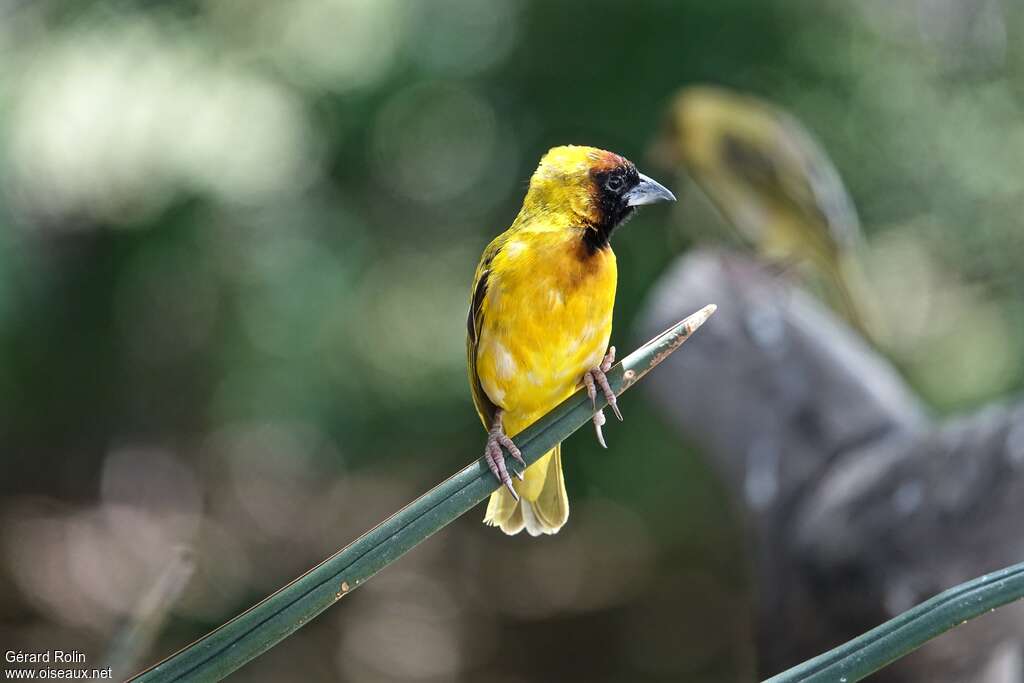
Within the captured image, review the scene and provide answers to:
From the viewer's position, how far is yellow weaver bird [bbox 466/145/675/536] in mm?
792

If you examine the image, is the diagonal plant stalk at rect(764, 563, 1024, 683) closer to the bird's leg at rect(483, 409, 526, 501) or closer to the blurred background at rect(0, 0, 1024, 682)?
the bird's leg at rect(483, 409, 526, 501)

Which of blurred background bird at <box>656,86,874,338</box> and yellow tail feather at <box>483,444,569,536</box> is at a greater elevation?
blurred background bird at <box>656,86,874,338</box>

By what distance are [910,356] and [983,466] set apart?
5.40ft

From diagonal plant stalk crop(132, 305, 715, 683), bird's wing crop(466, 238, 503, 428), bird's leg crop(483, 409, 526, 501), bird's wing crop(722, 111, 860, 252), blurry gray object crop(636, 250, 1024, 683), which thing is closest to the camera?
diagonal plant stalk crop(132, 305, 715, 683)

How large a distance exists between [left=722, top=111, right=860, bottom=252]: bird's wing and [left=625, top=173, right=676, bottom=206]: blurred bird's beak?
150 centimetres

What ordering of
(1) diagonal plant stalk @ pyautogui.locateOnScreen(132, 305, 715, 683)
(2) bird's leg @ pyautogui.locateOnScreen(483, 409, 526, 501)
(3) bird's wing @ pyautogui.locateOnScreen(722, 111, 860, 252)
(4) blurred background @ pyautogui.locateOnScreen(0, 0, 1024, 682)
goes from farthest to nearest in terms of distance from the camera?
(4) blurred background @ pyautogui.locateOnScreen(0, 0, 1024, 682) < (3) bird's wing @ pyautogui.locateOnScreen(722, 111, 860, 252) < (2) bird's leg @ pyautogui.locateOnScreen(483, 409, 526, 501) < (1) diagonal plant stalk @ pyautogui.locateOnScreen(132, 305, 715, 683)

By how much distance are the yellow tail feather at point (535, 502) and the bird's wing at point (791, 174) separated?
1.45m

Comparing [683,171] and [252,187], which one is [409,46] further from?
[683,171]

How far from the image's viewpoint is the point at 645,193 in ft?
2.54

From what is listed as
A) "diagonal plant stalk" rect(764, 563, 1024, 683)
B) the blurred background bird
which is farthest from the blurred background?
"diagonal plant stalk" rect(764, 563, 1024, 683)

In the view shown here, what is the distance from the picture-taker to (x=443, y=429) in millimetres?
3043

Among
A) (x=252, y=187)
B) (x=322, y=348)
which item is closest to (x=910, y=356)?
(x=322, y=348)

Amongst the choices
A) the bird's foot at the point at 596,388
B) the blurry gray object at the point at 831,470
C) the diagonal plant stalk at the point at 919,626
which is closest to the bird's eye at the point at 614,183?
the bird's foot at the point at 596,388

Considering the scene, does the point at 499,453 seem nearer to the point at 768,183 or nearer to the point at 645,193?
the point at 645,193
